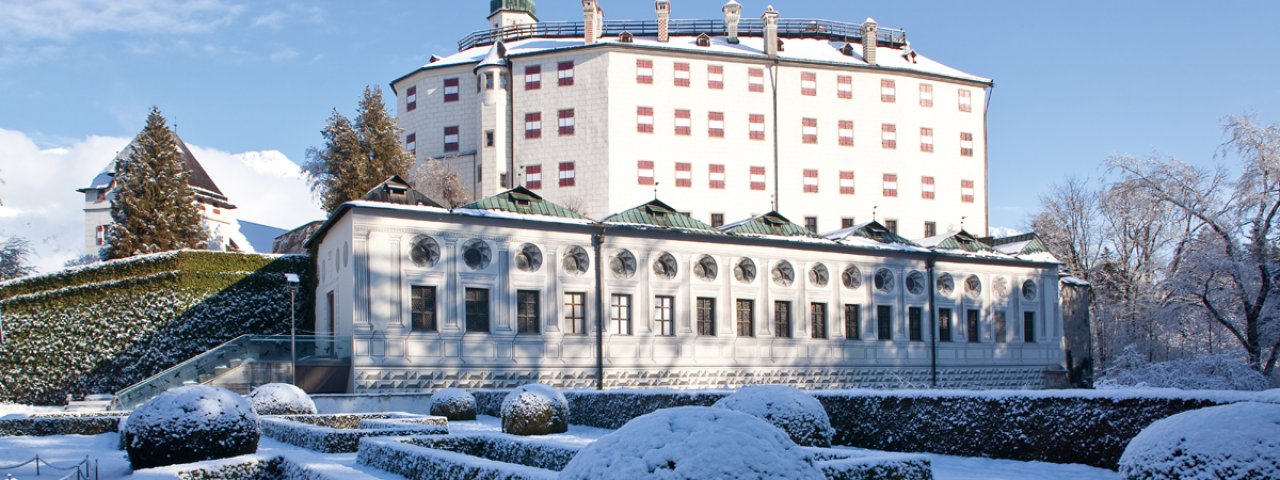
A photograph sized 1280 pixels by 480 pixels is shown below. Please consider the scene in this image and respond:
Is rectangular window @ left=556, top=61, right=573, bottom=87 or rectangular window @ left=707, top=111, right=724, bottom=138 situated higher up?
rectangular window @ left=556, top=61, right=573, bottom=87

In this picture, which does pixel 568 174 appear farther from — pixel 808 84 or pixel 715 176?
pixel 808 84

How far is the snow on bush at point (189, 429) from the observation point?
13727mm

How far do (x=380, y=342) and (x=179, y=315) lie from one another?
28.2ft

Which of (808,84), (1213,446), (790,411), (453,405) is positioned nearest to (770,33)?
(808,84)

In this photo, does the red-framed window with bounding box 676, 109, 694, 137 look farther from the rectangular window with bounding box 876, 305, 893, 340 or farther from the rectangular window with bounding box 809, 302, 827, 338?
the rectangular window with bounding box 809, 302, 827, 338

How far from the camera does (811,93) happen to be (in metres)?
54.1

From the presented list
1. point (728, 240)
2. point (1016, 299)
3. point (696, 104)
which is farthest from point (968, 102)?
point (728, 240)

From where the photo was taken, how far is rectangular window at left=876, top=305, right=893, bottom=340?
120 feet

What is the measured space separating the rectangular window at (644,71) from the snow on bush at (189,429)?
127ft

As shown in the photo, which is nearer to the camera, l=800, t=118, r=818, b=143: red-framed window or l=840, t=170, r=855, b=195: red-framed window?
l=800, t=118, r=818, b=143: red-framed window

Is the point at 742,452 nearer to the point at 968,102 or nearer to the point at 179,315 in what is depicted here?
the point at 179,315

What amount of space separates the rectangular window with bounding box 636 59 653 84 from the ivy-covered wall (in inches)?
912

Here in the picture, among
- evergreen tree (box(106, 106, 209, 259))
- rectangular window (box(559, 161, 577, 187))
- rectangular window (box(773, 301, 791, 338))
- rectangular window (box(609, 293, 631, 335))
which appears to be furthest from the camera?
rectangular window (box(559, 161, 577, 187))

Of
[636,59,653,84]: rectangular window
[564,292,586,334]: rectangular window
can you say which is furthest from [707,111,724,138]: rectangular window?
[564,292,586,334]: rectangular window
